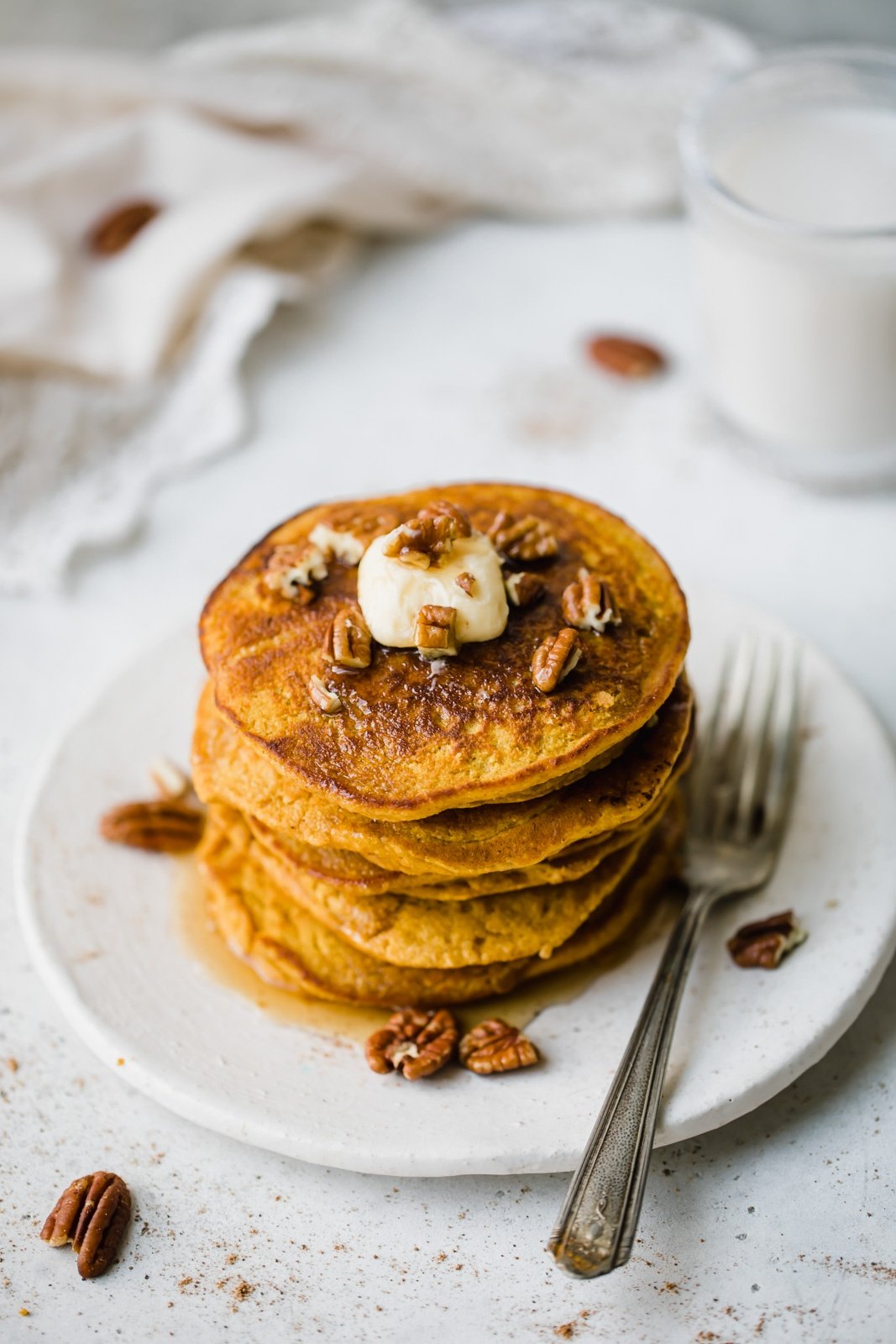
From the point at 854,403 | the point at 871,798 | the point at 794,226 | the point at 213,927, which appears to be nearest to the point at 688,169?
the point at 794,226

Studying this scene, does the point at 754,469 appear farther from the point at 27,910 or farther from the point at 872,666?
the point at 27,910

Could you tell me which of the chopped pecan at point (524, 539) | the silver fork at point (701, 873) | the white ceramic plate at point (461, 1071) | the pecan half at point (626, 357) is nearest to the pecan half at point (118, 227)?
the pecan half at point (626, 357)

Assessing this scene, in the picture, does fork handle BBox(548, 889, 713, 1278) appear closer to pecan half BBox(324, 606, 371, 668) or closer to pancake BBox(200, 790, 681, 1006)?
pancake BBox(200, 790, 681, 1006)

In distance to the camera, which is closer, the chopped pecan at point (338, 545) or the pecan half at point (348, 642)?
the pecan half at point (348, 642)

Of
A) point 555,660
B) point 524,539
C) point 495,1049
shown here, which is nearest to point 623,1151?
point 495,1049

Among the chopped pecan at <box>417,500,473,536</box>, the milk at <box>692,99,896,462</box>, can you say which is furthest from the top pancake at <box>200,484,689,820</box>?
the milk at <box>692,99,896,462</box>

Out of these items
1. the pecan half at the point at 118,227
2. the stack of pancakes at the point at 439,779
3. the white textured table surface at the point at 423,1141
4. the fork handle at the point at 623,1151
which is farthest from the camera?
the pecan half at the point at 118,227

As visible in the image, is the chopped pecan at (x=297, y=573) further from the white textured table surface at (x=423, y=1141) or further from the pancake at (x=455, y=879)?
the white textured table surface at (x=423, y=1141)
